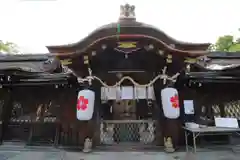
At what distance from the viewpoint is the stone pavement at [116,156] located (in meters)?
6.15

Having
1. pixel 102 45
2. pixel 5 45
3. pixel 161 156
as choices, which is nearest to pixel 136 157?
pixel 161 156

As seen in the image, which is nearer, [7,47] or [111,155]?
[111,155]

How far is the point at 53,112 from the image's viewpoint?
802 cm

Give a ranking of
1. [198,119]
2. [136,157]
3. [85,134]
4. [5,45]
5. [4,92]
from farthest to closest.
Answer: [5,45]
[4,92]
[198,119]
[85,134]
[136,157]

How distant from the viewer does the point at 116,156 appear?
633 centimetres

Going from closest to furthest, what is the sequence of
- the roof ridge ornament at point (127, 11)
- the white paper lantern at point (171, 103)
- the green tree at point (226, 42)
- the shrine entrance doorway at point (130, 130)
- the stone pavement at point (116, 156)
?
the stone pavement at point (116, 156) → the white paper lantern at point (171, 103) → the shrine entrance doorway at point (130, 130) → the roof ridge ornament at point (127, 11) → the green tree at point (226, 42)

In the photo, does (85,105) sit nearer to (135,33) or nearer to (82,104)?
(82,104)

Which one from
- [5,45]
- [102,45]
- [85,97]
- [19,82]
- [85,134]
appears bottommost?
[85,134]

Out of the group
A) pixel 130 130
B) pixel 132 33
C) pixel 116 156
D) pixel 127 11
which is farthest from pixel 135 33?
pixel 116 156

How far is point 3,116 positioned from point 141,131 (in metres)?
5.81

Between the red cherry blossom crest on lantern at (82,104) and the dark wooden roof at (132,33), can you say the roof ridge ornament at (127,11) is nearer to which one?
the dark wooden roof at (132,33)

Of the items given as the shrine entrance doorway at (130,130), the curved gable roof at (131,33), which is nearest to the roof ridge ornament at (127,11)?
the curved gable roof at (131,33)

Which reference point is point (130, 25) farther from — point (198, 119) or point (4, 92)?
point (4, 92)

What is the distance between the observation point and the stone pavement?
615 cm
